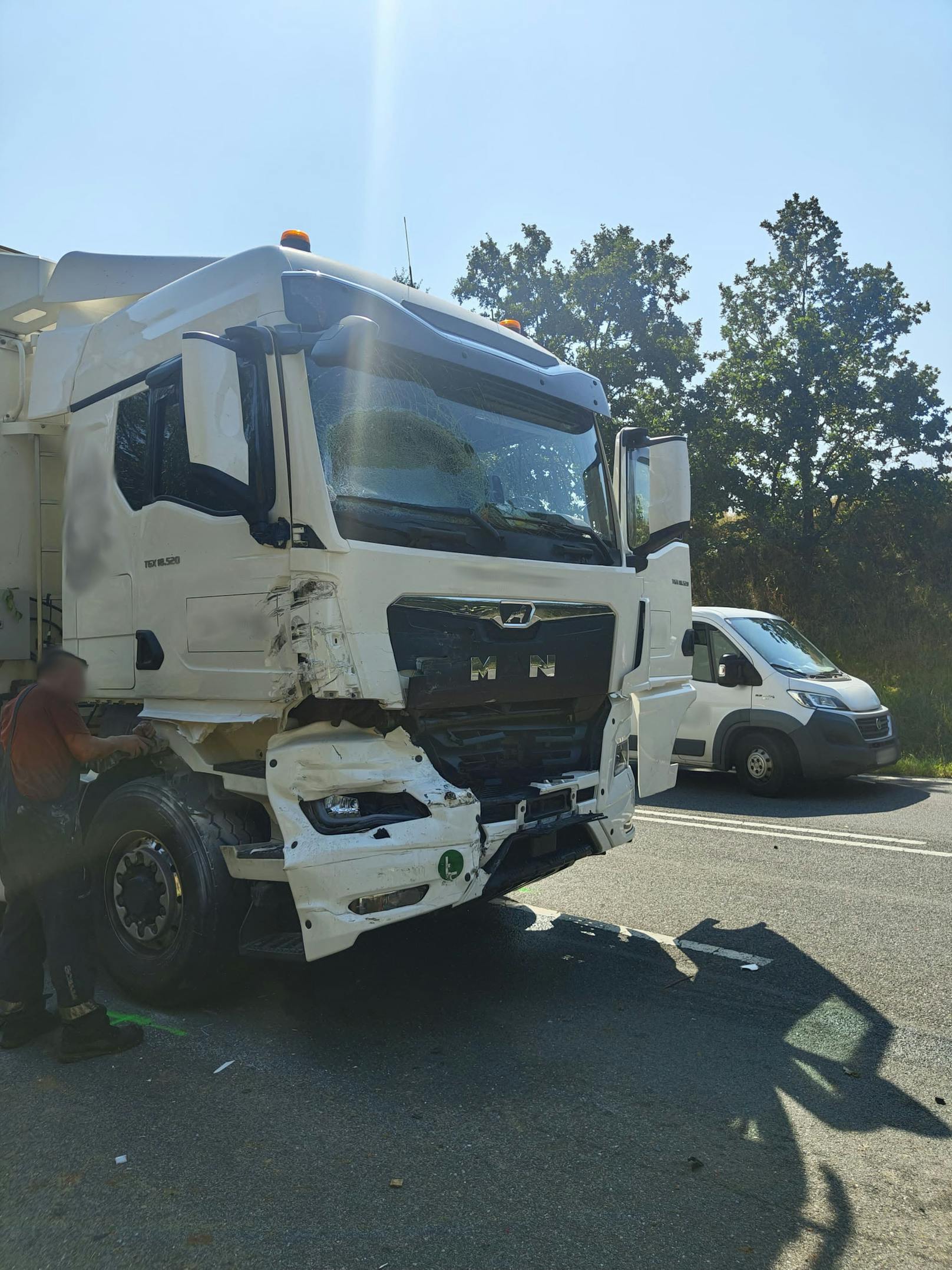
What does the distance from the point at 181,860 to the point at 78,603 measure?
1737 millimetres

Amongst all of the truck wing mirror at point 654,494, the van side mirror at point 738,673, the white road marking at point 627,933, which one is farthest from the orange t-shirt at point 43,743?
the van side mirror at point 738,673

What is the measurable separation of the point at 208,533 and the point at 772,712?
7059 mm

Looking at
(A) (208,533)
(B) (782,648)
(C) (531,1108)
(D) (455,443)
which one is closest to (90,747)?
(A) (208,533)

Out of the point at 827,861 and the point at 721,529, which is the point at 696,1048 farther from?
the point at 721,529

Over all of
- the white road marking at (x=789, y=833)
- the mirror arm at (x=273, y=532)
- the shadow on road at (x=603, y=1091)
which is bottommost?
the shadow on road at (x=603, y=1091)

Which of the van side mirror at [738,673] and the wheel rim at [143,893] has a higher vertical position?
the van side mirror at [738,673]

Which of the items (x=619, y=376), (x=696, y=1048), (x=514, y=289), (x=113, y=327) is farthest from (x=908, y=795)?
(x=514, y=289)

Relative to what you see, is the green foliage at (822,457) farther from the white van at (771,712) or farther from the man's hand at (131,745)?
the man's hand at (131,745)

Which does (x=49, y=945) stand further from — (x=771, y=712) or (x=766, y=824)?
(x=771, y=712)

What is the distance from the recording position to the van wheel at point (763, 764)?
992 centimetres

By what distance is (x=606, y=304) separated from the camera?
79.9ft

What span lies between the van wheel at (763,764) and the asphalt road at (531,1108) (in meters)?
3.90

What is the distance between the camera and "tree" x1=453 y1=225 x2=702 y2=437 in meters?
22.8

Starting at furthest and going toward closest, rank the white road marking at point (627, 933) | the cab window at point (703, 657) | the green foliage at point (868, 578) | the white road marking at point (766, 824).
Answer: the green foliage at point (868, 578) < the cab window at point (703, 657) < the white road marking at point (766, 824) < the white road marking at point (627, 933)
